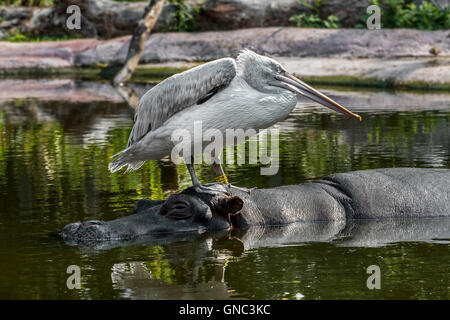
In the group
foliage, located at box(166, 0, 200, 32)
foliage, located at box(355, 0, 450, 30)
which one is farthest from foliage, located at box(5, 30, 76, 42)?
foliage, located at box(355, 0, 450, 30)

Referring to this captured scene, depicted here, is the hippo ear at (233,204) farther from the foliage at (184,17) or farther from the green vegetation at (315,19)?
the foliage at (184,17)

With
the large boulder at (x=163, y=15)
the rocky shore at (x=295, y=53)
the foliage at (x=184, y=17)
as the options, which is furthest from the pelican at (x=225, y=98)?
the foliage at (x=184, y=17)

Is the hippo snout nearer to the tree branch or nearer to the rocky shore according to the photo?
the rocky shore

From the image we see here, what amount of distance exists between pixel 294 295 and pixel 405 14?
20.6 metres

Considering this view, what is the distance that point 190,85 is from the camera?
717 centimetres

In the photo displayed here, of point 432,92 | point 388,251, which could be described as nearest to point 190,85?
point 388,251

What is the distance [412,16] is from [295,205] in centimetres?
1838

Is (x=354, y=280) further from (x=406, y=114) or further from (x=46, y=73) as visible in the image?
(x=46, y=73)

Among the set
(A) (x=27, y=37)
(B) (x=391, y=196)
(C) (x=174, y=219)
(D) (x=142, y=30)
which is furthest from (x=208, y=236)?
(A) (x=27, y=37)

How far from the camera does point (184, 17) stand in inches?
1116

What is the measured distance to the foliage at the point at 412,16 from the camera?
958 inches

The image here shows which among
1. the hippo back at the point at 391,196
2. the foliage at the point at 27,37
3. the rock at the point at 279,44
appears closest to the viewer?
the hippo back at the point at 391,196

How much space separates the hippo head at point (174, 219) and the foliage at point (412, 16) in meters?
18.3

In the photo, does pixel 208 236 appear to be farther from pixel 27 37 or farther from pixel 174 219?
pixel 27 37
